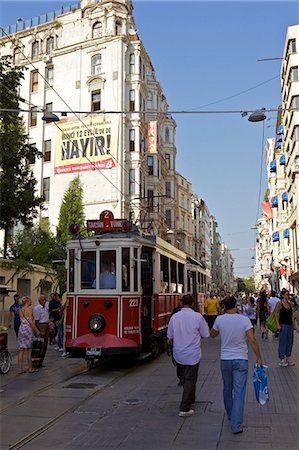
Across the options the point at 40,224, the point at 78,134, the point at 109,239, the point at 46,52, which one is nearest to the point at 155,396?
the point at 109,239

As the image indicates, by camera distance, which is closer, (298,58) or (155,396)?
(155,396)

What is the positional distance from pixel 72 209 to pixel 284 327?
26663 millimetres

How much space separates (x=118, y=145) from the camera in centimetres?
4003

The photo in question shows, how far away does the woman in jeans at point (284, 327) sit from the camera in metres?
11.6

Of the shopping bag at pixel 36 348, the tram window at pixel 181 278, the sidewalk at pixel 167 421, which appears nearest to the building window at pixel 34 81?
Result: the tram window at pixel 181 278

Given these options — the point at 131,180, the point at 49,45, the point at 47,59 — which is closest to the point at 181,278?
the point at 131,180

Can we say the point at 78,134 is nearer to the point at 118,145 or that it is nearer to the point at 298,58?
the point at 118,145

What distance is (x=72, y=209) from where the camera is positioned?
120 feet

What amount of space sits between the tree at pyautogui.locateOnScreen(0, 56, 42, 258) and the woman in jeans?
14614 mm

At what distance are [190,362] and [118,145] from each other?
34.1 metres

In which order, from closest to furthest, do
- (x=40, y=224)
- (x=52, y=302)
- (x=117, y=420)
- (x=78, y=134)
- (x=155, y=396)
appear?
(x=117, y=420) < (x=155, y=396) < (x=52, y=302) < (x=40, y=224) < (x=78, y=134)

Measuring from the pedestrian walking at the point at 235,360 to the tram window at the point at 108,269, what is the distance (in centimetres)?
521

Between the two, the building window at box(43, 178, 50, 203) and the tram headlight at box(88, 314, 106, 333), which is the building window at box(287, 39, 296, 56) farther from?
the tram headlight at box(88, 314, 106, 333)

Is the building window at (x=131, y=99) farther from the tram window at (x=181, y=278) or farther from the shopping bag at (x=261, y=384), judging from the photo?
the shopping bag at (x=261, y=384)
